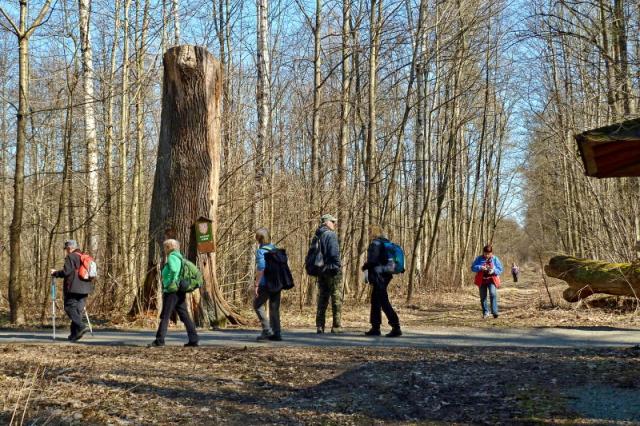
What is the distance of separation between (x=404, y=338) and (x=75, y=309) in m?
5.36

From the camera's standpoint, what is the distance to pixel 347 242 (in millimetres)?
18797

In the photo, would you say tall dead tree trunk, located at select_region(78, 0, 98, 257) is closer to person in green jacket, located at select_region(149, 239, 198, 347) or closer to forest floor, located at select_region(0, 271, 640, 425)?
forest floor, located at select_region(0, 271, 640, 425)

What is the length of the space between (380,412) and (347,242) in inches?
504

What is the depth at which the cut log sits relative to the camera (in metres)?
13.9

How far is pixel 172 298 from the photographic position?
910 cm

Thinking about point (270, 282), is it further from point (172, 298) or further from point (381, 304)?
point (381, 304)

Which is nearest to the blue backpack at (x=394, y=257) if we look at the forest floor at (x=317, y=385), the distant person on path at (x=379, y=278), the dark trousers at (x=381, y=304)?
the distant person on path at (x=379, y=278)

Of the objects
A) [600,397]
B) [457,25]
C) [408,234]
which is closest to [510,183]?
[408,234]

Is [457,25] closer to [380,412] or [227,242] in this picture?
[227,242]

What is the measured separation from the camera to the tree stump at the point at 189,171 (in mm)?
11711

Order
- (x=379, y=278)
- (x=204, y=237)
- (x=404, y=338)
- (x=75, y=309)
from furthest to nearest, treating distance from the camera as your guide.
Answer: (x=204, y=237) → (x=404, y=338) → (x=379, y=278) → (x=75, y=309)

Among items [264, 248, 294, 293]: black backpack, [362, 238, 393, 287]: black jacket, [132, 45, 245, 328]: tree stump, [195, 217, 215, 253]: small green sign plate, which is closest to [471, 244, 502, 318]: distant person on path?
[362, 238, 393, 287]: black jacket

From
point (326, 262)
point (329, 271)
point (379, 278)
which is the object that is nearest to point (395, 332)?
point (379, 278)

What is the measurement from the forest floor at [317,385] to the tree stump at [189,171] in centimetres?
267
